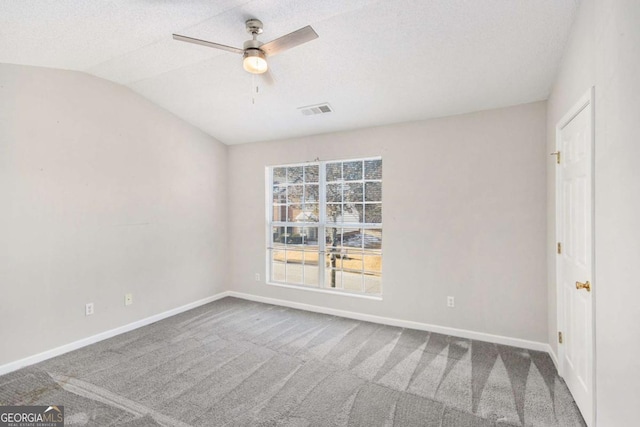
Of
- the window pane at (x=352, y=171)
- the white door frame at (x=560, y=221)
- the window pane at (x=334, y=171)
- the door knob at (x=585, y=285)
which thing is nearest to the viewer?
the white door frame at (x=560, y=221)

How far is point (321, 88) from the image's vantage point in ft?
10.1

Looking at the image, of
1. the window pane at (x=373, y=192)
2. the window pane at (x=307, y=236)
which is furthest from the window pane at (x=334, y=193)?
the window pane at (x=307, y=236)

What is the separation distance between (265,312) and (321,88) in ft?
9.52

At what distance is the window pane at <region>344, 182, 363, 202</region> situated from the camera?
395 centimetres

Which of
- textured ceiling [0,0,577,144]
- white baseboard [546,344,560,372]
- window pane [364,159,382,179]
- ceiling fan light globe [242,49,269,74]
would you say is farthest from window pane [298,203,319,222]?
white baseboard [546,344,560,372]

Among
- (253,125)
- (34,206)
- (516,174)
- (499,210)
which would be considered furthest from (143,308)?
(516,174)

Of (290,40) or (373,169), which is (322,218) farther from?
(290,40)

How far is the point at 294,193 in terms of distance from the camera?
176 inches

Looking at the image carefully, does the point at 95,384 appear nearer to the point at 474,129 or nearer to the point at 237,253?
the point at 237,253

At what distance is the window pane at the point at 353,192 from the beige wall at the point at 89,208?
2095 mm

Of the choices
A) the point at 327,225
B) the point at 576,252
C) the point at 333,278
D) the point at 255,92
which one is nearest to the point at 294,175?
the point at 327,225

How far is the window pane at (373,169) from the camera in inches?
149

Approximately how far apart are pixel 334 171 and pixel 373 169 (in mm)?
555

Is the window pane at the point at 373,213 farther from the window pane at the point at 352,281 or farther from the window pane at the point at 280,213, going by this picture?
the window pane at the point at 280,213
